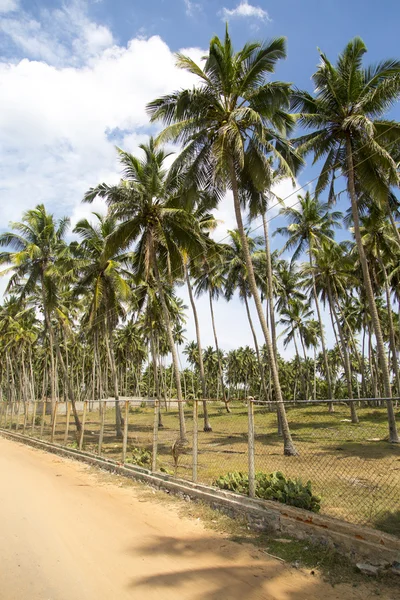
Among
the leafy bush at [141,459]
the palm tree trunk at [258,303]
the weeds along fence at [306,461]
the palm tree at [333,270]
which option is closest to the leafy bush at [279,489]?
the weeds along fence at [306,461]

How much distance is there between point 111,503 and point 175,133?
11051 millimetres

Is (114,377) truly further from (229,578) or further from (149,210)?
(229,578)

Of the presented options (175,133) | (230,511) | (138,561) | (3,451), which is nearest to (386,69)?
(175,133)

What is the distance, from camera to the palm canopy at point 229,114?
1280 cm

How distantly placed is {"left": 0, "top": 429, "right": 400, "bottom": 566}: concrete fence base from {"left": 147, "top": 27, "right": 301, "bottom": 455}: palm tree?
5235 millimetres

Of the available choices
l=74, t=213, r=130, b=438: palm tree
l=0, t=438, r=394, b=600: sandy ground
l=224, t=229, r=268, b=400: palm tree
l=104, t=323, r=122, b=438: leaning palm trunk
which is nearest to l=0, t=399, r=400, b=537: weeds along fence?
l=104, t=323, r=122, b=438: leaning palm trunk

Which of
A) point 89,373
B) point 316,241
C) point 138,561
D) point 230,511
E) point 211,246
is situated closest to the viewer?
point 138,561

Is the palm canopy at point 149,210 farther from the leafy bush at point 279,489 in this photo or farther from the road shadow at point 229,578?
the road shadow at point 229,578

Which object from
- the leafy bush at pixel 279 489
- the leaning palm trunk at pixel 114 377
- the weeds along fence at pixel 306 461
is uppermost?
the leaning palm trunk at pixel 114 377

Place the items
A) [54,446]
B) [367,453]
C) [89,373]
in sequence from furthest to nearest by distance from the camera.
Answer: [89,373], [54,446], [367,453]

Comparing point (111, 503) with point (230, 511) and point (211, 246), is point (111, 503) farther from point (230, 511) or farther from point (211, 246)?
point (211, 246)

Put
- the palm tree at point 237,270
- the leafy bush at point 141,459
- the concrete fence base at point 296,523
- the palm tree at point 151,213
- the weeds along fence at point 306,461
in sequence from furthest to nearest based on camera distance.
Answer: the palm tree at point 237,270
the palm tree at point 151,213
the leafy bush at point 141,459
the weeds along fence at point 306,461
the concrete fence base at point 296,523

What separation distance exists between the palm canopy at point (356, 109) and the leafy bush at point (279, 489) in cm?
1155

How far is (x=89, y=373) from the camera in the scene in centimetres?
6650
